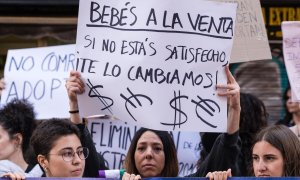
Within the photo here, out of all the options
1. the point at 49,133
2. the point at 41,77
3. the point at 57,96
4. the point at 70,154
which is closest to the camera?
the point at 70,154

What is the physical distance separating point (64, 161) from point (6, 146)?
1.04 metres

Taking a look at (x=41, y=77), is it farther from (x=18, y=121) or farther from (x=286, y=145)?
(x=286, y=145)

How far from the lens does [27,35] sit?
1026 cm

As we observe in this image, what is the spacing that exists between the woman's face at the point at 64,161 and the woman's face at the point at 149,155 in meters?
0.63

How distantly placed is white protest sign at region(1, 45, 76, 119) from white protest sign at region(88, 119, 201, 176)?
34 cm

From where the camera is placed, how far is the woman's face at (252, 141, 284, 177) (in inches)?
204

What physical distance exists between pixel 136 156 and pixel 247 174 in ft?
2.31

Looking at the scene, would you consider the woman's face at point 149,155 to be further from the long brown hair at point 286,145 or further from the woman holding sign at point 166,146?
the long brown hair at point 286,145

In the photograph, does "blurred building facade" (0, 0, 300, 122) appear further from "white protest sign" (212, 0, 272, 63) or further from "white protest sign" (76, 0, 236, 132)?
"white protest sign" (76, 0, 236, 132)

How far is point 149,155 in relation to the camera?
19.4 ft

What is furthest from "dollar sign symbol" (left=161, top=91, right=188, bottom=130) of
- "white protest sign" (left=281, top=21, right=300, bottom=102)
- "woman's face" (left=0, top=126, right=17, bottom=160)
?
"woman's face" (left=0, top=126, right=17, bottom=160)

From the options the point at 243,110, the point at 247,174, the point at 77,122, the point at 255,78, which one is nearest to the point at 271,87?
the point at 255,78

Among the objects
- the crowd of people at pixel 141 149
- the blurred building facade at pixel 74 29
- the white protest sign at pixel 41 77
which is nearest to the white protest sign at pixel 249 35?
the crowd of people at pixel 141 149

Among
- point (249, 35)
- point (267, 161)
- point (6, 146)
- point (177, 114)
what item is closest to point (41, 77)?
point (6, 146)
